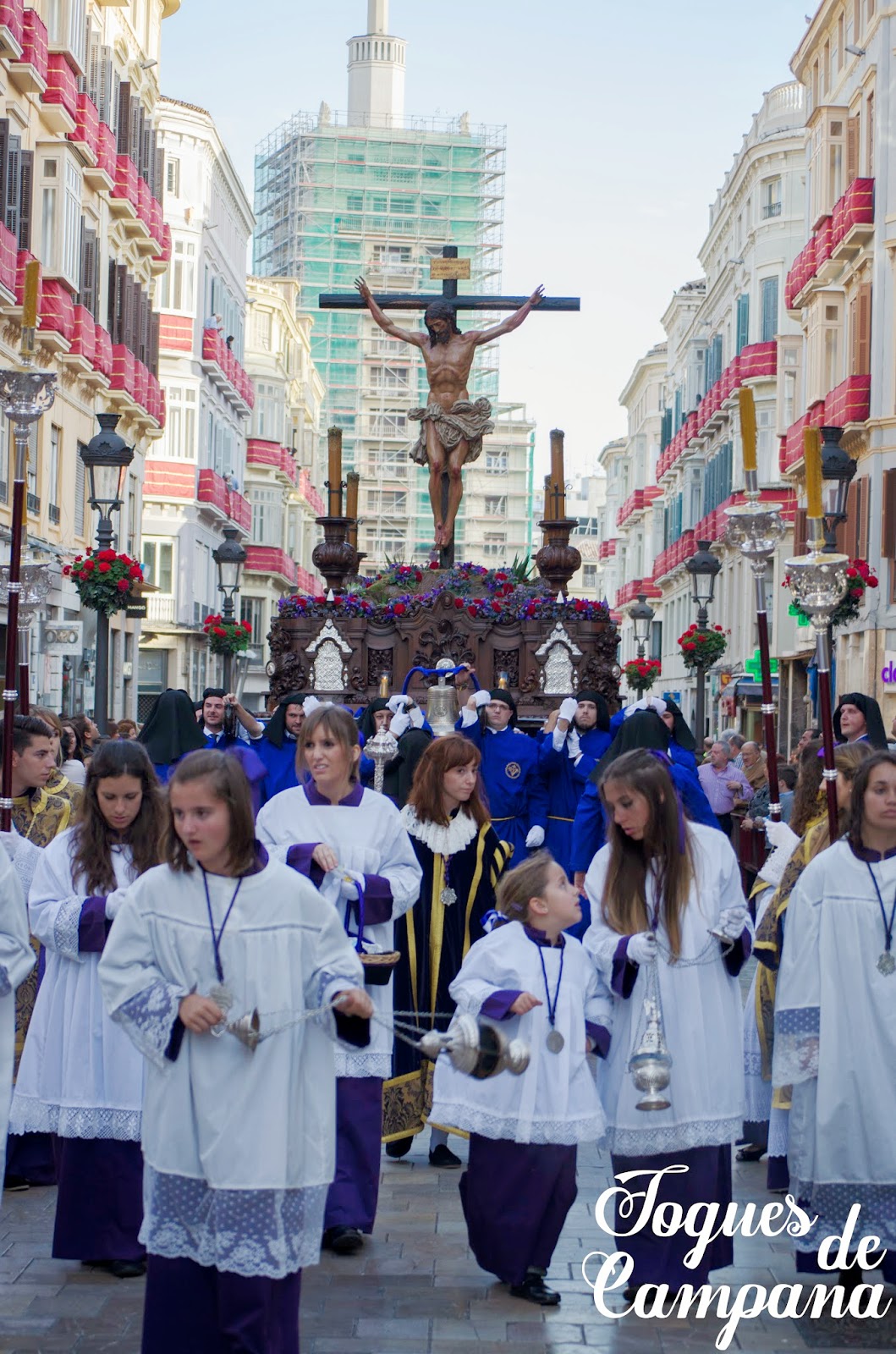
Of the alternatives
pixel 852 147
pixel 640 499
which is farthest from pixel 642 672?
pixel 640 499

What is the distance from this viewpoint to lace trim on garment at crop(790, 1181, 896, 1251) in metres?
5.96

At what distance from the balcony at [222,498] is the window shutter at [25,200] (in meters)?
22.4

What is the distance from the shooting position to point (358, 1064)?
6836 mm

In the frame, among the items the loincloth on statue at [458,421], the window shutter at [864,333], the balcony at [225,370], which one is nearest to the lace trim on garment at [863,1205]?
the loincloth on statue at [458,421]

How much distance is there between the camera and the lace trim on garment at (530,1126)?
6023mm

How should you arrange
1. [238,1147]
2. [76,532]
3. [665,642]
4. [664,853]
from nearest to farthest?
[238,1147] → [664,853] → [76,532] → [665,642]

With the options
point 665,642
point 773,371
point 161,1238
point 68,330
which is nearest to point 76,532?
point 68,330

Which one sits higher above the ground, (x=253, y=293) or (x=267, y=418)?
(x=253, y=293)

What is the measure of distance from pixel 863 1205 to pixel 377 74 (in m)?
80.8

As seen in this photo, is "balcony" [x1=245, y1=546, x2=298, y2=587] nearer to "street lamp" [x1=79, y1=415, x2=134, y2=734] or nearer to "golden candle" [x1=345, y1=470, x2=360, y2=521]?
"golden candle" [x1=345, y1=470, x2=360, y2=521]

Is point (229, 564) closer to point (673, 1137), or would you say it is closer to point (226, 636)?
point (226, 636)

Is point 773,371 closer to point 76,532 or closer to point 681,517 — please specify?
point 681,517

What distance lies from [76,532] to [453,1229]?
2676 centimetres

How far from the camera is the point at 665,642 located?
67.9 metres
